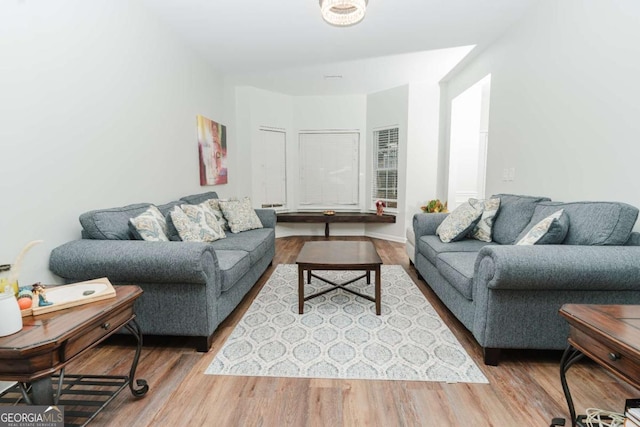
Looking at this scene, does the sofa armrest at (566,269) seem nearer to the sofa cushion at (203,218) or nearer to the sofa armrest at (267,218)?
Result: the sofa cushion at (203,218)

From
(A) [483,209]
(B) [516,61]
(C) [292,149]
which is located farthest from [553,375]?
(C) [292,149]

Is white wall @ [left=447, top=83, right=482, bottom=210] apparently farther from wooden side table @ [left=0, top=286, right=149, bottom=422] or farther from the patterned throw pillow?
wooden side table @ [left=0, top=286, right=149, bottom=422]

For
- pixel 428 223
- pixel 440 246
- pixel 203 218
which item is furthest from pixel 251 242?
pixel 428 223

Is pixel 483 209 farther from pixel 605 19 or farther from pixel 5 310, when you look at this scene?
pixel 5 310

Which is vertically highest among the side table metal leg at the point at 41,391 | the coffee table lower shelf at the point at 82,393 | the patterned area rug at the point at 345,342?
the side table metal leg at the point at 41,391

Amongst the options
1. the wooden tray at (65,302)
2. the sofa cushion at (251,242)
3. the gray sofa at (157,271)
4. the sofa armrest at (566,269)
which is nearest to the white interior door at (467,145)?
the sofa cushion at (251,242)

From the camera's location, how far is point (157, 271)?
1.81 metres

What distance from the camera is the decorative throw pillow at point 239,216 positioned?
358cm

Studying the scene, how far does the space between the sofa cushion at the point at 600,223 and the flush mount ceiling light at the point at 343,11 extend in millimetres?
2102

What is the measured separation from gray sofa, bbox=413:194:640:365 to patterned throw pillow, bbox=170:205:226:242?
83.2 inches

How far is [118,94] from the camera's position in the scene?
251cm

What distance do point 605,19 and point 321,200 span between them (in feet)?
14.6

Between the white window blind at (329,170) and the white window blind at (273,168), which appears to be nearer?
the white window blind at (273,168)

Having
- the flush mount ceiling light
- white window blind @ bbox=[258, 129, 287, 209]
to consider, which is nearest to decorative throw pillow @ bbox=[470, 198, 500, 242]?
the flush mount ceiling light
